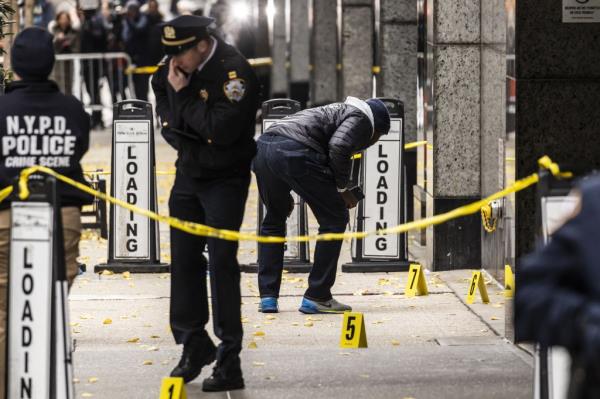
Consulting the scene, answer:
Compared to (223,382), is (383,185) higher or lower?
higher

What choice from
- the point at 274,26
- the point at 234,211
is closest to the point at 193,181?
the point at 234,211

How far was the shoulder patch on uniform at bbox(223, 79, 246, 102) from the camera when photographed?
22.1ft

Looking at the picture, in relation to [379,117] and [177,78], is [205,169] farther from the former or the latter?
[379,117]

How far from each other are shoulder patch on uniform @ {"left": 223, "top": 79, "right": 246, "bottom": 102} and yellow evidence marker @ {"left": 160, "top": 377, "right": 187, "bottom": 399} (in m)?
1.33

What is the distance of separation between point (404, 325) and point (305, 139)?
130cm

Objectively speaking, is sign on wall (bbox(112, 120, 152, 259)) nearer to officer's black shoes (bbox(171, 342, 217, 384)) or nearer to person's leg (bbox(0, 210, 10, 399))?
officer's black shoes (bbox(171, 342, 217, 384))

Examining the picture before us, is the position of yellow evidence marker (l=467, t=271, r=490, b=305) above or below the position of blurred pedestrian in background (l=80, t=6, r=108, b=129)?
below

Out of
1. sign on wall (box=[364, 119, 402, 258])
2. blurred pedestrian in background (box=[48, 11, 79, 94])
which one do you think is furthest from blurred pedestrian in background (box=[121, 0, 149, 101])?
sign on wall (box=[364, 119, 402, 258])

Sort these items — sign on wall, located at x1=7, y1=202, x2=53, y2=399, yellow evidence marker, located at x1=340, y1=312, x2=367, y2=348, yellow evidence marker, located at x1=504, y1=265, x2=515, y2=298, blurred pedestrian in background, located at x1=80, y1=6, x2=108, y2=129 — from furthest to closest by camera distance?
blurred pedestrian in background, located at x1=80, y1=6, x2=108, y2=129 < yellow evidence marker, located at x1=340, y1=312, x2=367, y2=348 < yellow evidence marker, located at x1=504, y1=265, x2=515, y2=298 < sign on wall, located at x1=7, y1=202, x2=53, y2=399

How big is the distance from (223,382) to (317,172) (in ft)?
7.61

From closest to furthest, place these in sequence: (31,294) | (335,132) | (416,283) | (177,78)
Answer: (31,294) → (177,78) → (335,132) → (416,283)

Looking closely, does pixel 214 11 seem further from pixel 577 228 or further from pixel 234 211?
pixel 577 228

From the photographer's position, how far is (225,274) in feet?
22.7

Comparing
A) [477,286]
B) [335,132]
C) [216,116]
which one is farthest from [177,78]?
[477,286]
